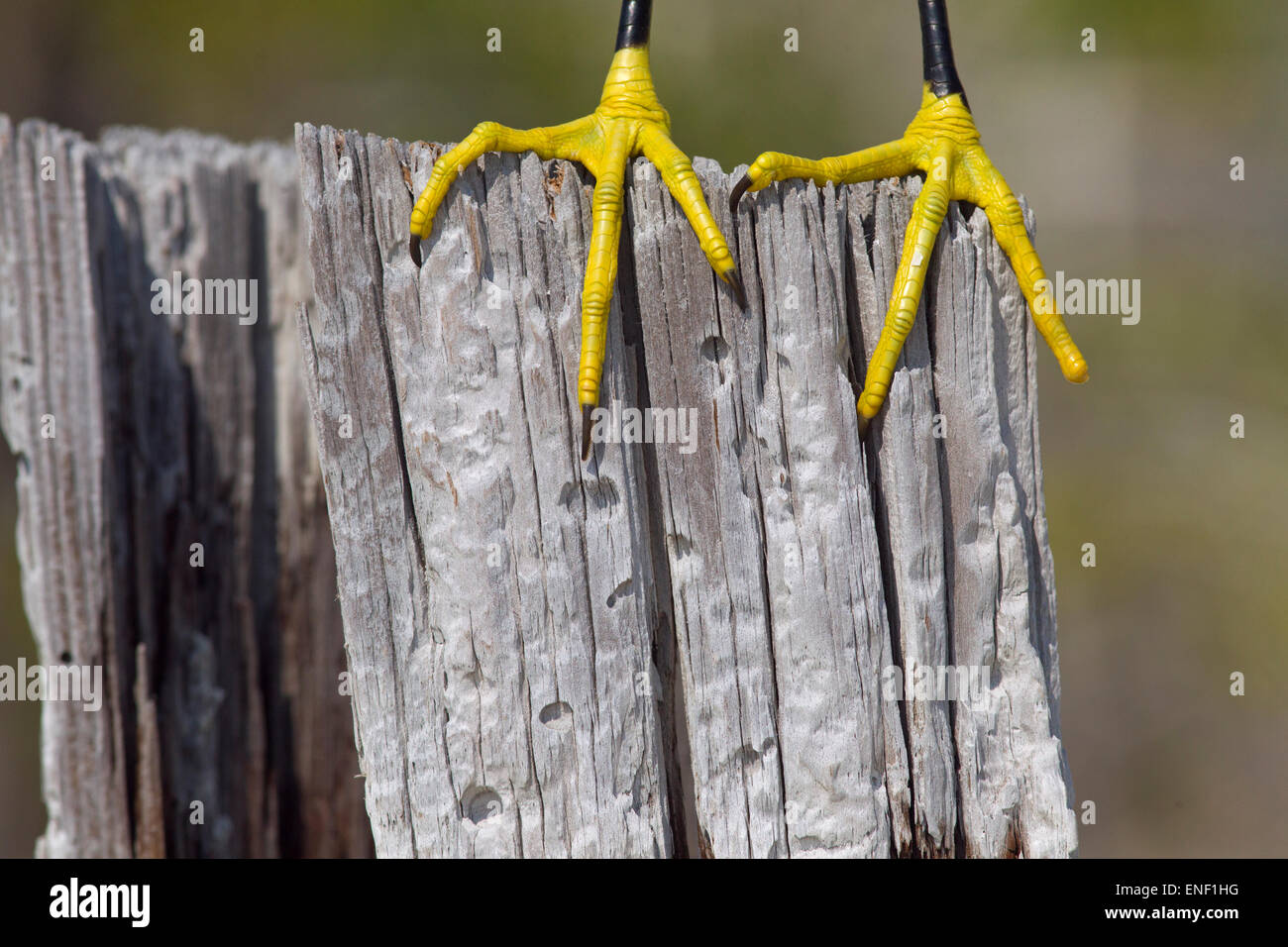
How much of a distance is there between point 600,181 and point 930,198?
600 mm

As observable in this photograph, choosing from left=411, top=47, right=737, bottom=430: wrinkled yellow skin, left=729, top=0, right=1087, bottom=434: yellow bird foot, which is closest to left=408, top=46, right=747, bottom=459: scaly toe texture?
left=411, top=47, right=737, bottom=430: wrinkled yellow skin

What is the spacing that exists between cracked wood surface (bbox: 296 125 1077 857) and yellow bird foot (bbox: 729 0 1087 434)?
44 mm

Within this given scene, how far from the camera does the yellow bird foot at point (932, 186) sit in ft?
4.90

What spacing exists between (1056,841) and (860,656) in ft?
1.63

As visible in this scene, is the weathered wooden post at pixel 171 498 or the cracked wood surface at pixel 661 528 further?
the weathered wooden post at pixel 171 498

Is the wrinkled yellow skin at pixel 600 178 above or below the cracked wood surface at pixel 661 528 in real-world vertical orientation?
above

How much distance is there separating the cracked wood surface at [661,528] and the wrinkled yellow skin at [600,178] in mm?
36

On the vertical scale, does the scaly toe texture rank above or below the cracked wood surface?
above

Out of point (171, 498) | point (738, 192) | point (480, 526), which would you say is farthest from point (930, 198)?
point (171, 498)

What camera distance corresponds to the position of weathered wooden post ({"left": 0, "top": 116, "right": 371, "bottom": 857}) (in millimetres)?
2156

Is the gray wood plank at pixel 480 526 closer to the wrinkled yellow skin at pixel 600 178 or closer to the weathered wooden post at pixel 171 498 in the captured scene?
the wrinkled yellow skin at pixel 600 178

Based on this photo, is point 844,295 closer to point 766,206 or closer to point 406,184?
point 766,206

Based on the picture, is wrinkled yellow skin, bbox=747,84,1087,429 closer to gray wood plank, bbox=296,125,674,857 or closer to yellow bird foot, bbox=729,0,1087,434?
yellow bird foot, bbox=729,0,1087,434

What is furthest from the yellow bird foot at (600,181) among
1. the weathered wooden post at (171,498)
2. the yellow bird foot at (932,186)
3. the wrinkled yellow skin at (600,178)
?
the weathered wooden post at (171,498)
